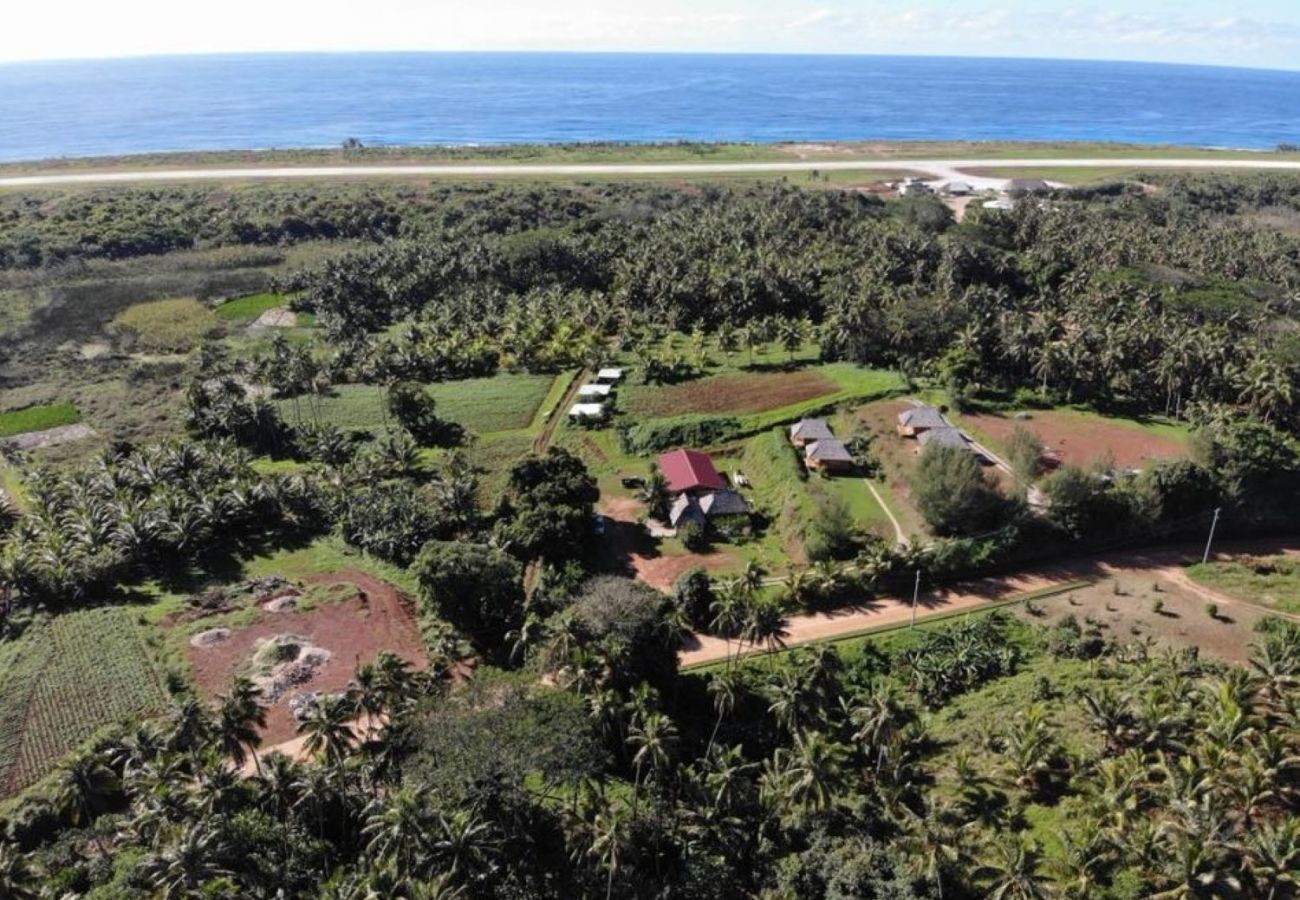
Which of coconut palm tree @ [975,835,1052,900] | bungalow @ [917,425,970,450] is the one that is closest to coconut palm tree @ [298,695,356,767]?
coconut palm tree @ [975,835,1052,900]

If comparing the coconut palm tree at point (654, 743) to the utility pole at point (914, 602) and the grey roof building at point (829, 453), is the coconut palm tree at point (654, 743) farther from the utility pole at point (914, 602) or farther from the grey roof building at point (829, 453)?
the grey roof building at point (829, 453)

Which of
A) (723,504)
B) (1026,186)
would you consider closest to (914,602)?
(723,504)

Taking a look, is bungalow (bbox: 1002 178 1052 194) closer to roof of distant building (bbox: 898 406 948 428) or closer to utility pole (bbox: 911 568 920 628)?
roof of distant building (bbox: 898 406 948 428)

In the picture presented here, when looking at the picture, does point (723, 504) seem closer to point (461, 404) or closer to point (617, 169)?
point (461, 404)

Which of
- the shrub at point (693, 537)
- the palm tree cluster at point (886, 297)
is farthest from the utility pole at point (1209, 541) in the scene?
the shrub at point (693, 537)

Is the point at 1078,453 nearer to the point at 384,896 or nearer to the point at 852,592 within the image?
the point at 852,592

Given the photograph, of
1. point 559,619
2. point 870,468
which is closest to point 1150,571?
point 870,468

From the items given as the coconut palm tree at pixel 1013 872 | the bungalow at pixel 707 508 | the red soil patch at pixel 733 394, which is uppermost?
the red soil patch at pixel 733 394
